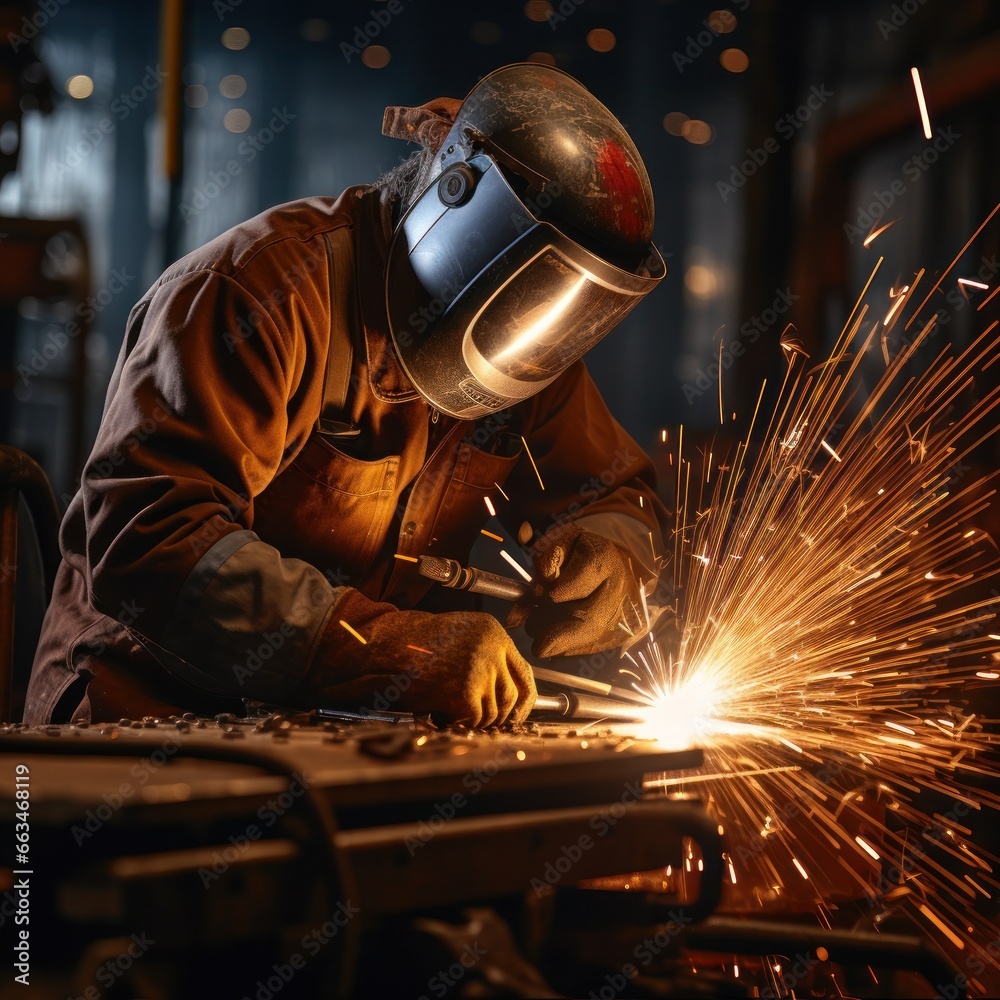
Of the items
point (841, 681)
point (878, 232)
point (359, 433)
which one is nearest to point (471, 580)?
point (359, 433)

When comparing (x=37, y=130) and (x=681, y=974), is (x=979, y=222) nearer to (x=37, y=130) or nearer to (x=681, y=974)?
(x=681, y=974)

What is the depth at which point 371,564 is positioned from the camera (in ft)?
6.49

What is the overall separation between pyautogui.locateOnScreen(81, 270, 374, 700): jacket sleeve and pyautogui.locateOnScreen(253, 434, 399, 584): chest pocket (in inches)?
5.8

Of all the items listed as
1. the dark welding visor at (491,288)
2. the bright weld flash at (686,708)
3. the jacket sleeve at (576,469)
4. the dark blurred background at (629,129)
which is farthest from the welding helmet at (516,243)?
the dark blurred background at (629,129)

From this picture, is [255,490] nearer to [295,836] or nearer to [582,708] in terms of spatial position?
[582,708]

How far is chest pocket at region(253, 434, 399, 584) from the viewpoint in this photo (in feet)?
6.00

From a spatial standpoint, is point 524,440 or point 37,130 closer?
point 524,440

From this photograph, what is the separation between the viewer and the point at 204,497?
1522 millimetres

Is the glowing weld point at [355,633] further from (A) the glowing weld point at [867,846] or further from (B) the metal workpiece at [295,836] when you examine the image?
(A) the glowing weld point at [867,846]

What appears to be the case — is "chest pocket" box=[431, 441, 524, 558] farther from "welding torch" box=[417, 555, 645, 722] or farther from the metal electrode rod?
the metal electrode rod

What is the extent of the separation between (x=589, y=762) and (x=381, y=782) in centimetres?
22

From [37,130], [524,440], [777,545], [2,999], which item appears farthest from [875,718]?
[37,130]

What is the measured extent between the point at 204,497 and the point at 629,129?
4053mm

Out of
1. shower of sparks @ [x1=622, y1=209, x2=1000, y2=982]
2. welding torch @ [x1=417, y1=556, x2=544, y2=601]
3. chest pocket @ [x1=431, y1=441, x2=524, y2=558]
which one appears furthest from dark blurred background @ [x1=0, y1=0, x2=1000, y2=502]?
welding torch @ [x1=417, y1=556, x2=544, y2=601]
